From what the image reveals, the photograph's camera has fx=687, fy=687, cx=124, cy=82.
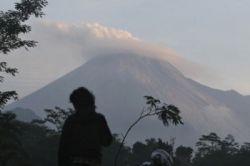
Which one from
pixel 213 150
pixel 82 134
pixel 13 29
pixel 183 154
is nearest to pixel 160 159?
pixel 82 134

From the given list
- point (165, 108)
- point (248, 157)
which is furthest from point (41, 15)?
point (248, 157)

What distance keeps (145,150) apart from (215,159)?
28.9 feet

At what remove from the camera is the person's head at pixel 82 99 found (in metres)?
6.45

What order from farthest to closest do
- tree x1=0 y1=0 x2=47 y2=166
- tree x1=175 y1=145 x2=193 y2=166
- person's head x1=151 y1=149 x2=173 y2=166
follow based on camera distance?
tree x1=175 y1=145 x2=193 y2=166 < tree x1=0 y1=0 x2=47 y2=166 < person's head x1=151 y1=149 x2=173 y2=166

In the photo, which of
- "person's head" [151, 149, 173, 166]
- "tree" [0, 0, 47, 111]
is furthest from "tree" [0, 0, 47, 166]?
"person's head" [151, 149, 173, 166]

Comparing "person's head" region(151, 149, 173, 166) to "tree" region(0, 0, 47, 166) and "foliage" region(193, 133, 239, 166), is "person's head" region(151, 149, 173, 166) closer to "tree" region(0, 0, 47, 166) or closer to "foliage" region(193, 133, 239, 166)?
"tree" region(0, 0, 47, 166)

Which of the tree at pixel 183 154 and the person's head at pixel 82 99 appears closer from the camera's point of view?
the person's head at pixel 82 99

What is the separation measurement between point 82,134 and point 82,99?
1.08ft

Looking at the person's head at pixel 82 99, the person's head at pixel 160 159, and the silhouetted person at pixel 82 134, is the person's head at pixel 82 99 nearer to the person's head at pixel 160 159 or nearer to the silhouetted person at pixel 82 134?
the silhouetted person at pixel 82 134

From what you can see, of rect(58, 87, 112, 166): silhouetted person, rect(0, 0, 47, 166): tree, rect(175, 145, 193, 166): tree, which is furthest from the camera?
rect(175, 145, 193, 166): tree

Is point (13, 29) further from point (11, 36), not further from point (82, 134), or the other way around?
point (82, 134)

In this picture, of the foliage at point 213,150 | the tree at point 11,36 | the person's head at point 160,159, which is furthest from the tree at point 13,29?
the foliage at point 213,150

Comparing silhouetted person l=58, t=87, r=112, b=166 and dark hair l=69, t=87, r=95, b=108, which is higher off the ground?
dark hair l=69, t=87, r=95, b=108

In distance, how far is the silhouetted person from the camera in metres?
6.37
